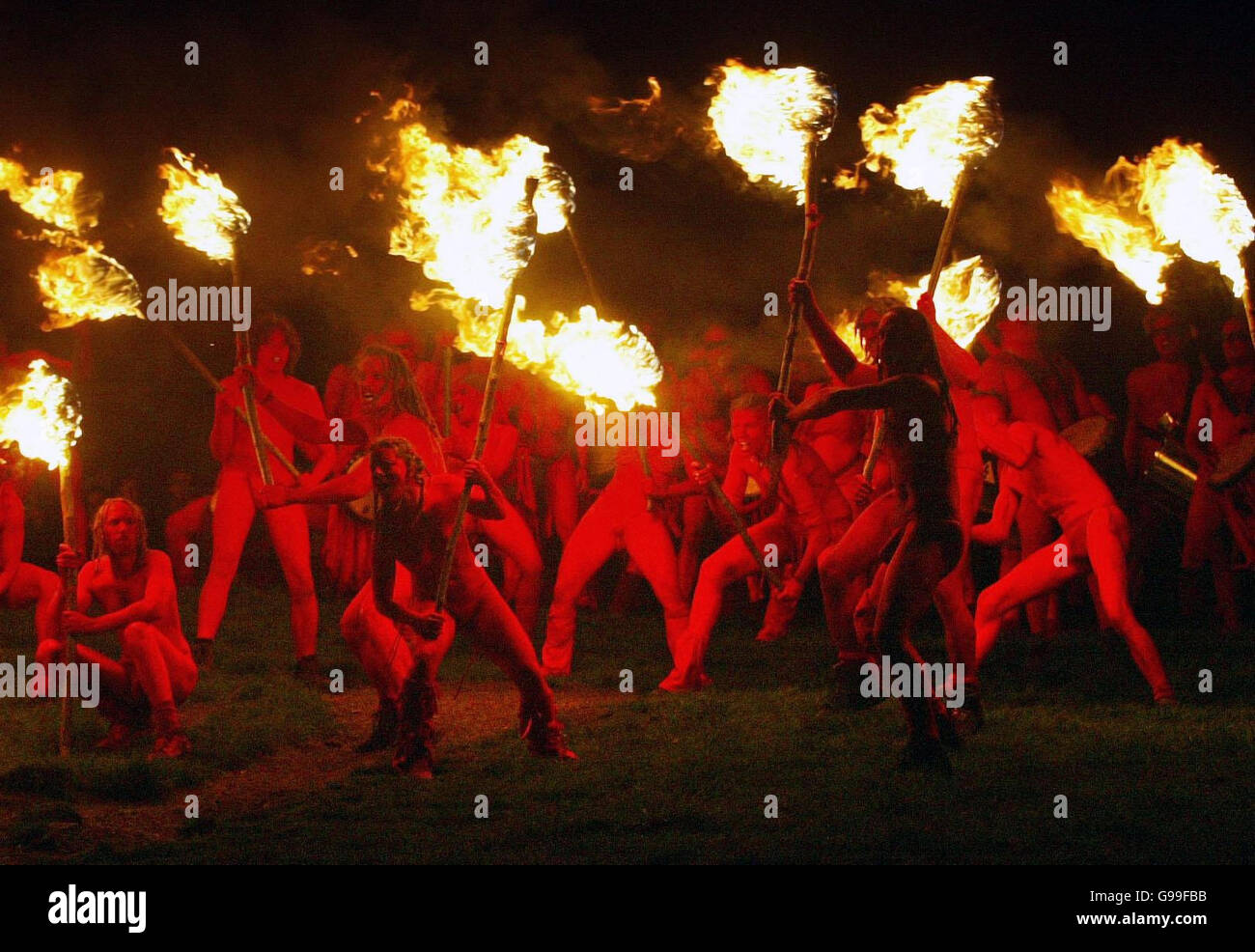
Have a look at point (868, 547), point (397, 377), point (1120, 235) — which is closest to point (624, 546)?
point (397, 377)

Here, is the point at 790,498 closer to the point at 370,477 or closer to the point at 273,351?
the point at 370,477

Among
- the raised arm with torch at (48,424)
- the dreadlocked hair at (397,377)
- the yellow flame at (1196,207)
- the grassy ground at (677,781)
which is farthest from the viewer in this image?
the dreadlocked hair at (397,377)

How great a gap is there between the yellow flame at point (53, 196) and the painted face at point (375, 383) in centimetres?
181

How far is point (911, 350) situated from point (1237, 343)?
4.68m

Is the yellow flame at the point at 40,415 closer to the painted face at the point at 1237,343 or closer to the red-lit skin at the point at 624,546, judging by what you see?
the red-lit skin at the point at 624,546

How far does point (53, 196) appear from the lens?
9805 millimetres

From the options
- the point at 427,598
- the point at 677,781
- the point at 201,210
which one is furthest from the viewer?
the point at 201,210

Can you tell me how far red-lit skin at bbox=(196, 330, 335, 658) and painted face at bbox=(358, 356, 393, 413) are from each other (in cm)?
93

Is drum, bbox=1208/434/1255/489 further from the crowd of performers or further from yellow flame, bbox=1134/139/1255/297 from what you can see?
yellow flame, bbox=1134/139/1255/297

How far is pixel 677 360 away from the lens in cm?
1223

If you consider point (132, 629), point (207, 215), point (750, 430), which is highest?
point (207, 215)

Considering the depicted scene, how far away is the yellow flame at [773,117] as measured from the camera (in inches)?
356

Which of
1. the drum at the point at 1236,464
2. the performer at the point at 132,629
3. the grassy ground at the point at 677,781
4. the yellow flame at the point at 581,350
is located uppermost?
the yellow flame at the point at 581,350

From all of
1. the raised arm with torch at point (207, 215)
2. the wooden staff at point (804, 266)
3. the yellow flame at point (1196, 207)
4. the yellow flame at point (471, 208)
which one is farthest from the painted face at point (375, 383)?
the yellow flame at point (1196, 207)
